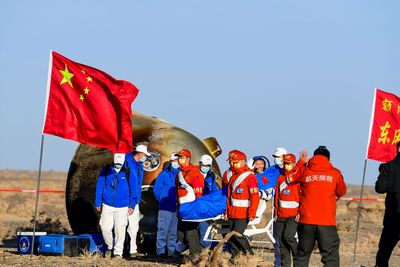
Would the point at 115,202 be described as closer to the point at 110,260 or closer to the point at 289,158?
the point at 110,260

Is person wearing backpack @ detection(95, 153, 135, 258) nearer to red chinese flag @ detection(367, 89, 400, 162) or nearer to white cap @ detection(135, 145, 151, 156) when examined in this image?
white cap @ detection(135, 145, 151, 156)

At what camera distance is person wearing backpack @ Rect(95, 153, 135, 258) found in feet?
61.8

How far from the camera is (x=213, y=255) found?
616 inches

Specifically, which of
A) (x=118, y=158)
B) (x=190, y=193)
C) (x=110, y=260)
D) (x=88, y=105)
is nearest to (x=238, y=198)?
(x=190, y=193)

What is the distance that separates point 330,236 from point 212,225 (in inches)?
131

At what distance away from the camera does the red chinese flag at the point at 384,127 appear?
810 inches

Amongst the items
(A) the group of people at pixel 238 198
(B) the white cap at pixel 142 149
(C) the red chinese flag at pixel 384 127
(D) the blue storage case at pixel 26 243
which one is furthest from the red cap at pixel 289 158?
(D) the blue storage case at pixel 26 243

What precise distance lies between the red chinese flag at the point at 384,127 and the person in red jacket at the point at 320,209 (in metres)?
5.54

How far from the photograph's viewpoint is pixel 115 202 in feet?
61.9

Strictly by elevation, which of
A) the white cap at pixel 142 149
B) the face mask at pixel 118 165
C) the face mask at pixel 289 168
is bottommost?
the face mask at pixel 118 165

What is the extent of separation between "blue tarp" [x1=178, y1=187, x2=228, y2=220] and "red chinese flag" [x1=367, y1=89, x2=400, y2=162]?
4.09m

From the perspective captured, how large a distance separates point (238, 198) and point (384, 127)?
5054 mm

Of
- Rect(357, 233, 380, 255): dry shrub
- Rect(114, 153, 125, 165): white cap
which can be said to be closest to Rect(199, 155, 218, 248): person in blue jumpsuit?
Rect(114, 153, 125, 165): white cap

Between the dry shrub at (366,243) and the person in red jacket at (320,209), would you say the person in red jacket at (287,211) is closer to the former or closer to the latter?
the person in red jacket at (320,209)
